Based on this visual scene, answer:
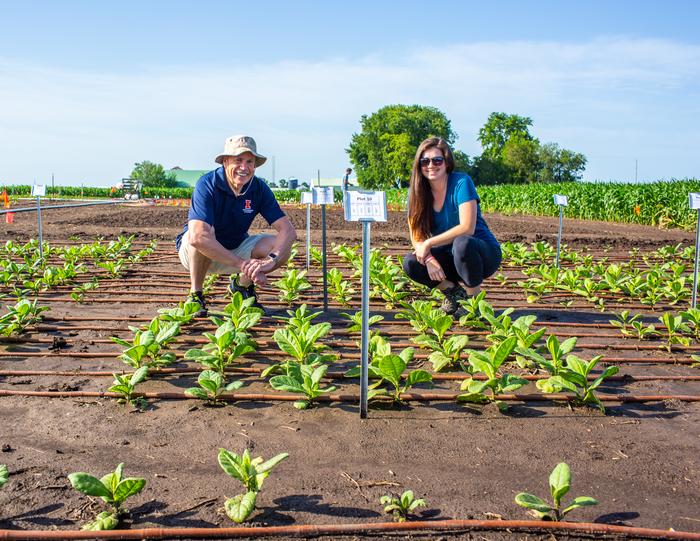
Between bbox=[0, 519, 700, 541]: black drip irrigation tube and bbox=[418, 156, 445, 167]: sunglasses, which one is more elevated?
bbox=[418, 156, 445, 167]: sunglasses

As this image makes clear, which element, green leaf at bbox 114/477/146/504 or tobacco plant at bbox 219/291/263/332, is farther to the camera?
tobacco plant at bbox 219/291/263/332

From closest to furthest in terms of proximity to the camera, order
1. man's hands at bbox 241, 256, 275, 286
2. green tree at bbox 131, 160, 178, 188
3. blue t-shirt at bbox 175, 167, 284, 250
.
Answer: man's hands at bbox 241, 256, 275, 286
blue t-shirt at bbox 175, 167, 284, 250
green tree at bbox 131, 160, 178, 188

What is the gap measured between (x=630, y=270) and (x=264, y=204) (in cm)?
489

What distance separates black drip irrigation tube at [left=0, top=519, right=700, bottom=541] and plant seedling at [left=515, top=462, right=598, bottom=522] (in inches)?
1.8

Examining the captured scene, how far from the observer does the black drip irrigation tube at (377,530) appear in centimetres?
185

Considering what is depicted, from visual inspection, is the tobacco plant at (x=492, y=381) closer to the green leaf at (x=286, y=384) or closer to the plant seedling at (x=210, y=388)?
the green leaf at (x=286, y=384)

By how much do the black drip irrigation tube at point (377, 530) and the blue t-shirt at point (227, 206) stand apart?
9.56 ft

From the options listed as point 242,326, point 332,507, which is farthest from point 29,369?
point 332,507

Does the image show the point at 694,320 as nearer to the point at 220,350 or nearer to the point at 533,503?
the point at 533,503

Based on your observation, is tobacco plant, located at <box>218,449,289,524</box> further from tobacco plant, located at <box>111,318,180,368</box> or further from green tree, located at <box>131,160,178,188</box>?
green tree, located at <box>131,160,178,188</box>

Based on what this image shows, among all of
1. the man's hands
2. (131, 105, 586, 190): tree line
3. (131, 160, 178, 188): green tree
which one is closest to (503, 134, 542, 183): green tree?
(131, 105, 586, 190): tree line

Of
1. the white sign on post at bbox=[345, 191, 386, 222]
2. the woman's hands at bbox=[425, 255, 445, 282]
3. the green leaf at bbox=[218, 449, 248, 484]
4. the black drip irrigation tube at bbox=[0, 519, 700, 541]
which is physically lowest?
the black drip irrigation tube at bbox=[0, 519, 700, 541]

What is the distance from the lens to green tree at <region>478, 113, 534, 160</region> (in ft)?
246

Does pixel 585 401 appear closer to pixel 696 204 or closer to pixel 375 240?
pixel 696 204
